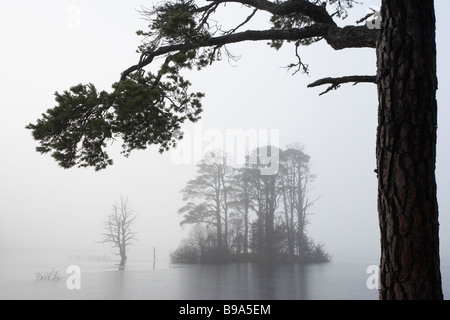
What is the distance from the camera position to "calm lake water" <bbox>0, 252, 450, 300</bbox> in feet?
50.4

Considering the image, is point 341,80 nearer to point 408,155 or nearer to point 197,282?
point 408,155

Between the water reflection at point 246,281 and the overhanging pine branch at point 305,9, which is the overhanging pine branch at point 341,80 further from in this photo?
the water reflection at point 246,281

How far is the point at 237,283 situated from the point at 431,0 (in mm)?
14615

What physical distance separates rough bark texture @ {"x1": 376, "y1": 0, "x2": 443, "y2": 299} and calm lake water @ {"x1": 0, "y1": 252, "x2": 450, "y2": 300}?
39.9ft

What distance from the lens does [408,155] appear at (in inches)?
131

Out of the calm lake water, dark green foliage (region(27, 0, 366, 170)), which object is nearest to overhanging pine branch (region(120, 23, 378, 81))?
dark green foliage (region(27, 0, 366, 170))

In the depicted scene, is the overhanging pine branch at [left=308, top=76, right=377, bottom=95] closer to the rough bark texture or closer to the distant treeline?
the rough bark texture

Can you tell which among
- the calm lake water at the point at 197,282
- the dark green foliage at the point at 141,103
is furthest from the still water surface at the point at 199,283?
the dark green foliage at the point at 141,103

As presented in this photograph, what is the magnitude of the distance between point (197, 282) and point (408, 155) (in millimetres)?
14447

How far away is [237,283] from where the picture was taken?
16609mm

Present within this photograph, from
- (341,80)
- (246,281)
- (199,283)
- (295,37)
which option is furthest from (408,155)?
(246,281)

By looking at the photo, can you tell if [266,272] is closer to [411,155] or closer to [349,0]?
[349,0]

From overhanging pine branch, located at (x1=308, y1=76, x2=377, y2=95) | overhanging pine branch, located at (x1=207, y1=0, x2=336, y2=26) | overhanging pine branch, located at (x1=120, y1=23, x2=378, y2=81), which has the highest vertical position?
overhanging pine branch, located at (x1=207, y1=0, x2=336, y2=26)

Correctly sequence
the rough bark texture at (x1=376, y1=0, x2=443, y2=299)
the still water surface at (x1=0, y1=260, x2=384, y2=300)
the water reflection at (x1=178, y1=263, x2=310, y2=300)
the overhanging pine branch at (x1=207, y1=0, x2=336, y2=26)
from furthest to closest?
the water reflection at (x1=178, y1=263, x2=310, y2=300) < the still water surface at (x1=0, y1=260, x2=384, y2=300) < the overhanging pine branch at (x1=207, y1=0, x2=336, y2=26) < the rough bark texture at (x1=376, y1=0, x2=443, y2=299)
